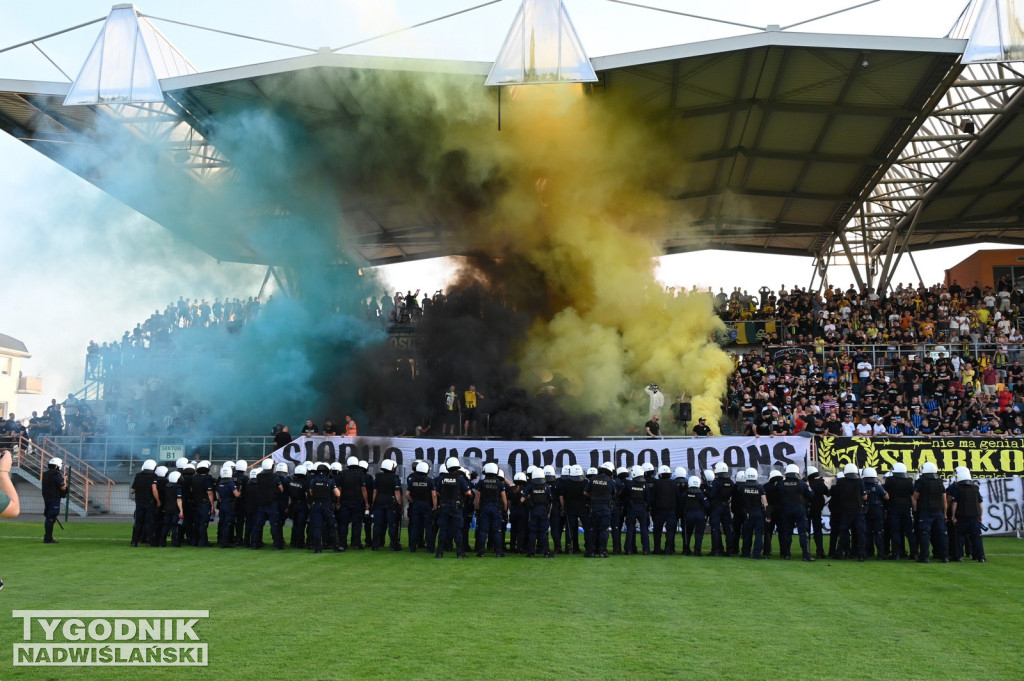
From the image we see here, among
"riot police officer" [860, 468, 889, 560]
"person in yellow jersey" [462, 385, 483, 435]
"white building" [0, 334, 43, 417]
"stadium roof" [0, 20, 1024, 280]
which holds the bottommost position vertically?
"riot police officer" [860, 468, 889, 560]

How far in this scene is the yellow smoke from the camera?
24.1 metres

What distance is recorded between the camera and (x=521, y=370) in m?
25.5

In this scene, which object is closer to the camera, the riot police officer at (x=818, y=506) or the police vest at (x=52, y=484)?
the riot police officer at (x=818, y=506)

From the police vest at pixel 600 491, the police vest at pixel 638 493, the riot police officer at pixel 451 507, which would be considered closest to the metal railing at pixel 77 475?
the riot police officer at pixel 451 507

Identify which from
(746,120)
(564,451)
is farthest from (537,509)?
(746,120)

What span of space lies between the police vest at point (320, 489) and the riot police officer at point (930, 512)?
927 centimetres

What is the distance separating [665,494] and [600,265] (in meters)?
11.9

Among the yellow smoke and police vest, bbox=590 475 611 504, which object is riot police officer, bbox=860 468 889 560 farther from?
the yellow smoke

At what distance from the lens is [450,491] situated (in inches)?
551

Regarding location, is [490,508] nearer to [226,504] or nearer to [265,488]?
[265,488]

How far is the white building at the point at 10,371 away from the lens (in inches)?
2206

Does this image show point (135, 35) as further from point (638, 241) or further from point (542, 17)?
point (638, 241)

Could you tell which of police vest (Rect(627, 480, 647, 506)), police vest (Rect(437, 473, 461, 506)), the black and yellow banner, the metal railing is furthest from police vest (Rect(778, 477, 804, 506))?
the metal railing

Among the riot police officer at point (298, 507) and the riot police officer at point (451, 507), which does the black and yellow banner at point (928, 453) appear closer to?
the riot police officer at point (451, 507)
